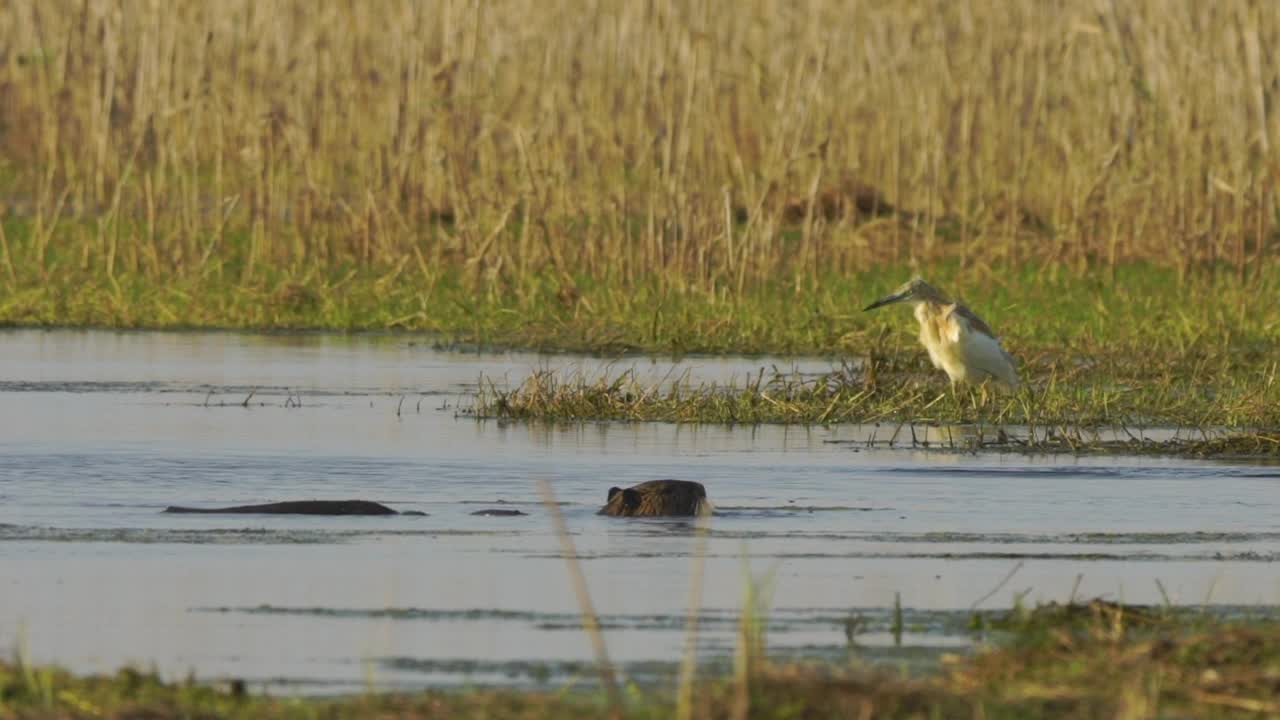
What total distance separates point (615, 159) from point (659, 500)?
10808 millimetres

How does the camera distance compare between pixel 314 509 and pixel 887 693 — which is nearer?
pixel 887 693

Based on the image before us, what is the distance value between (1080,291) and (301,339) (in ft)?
18.2

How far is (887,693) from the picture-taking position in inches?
212

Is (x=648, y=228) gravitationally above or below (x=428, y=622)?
above

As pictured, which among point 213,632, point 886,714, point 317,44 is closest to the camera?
point 886,714

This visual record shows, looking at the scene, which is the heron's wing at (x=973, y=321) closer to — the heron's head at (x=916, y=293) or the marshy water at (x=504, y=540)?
the heron's head at (x=916, y=293)

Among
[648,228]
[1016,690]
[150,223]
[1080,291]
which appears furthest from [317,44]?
[1016,690]

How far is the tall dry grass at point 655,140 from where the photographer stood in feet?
61.9

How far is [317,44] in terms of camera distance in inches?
879

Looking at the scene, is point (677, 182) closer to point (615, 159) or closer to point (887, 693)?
point (615, 159)

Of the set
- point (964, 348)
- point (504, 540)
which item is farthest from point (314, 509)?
point (964, 348)

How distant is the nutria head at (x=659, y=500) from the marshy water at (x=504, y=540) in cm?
11

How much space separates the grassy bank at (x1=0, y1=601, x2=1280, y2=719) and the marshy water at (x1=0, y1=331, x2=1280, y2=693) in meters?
0.37

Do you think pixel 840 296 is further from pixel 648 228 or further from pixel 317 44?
pixel 317 44
